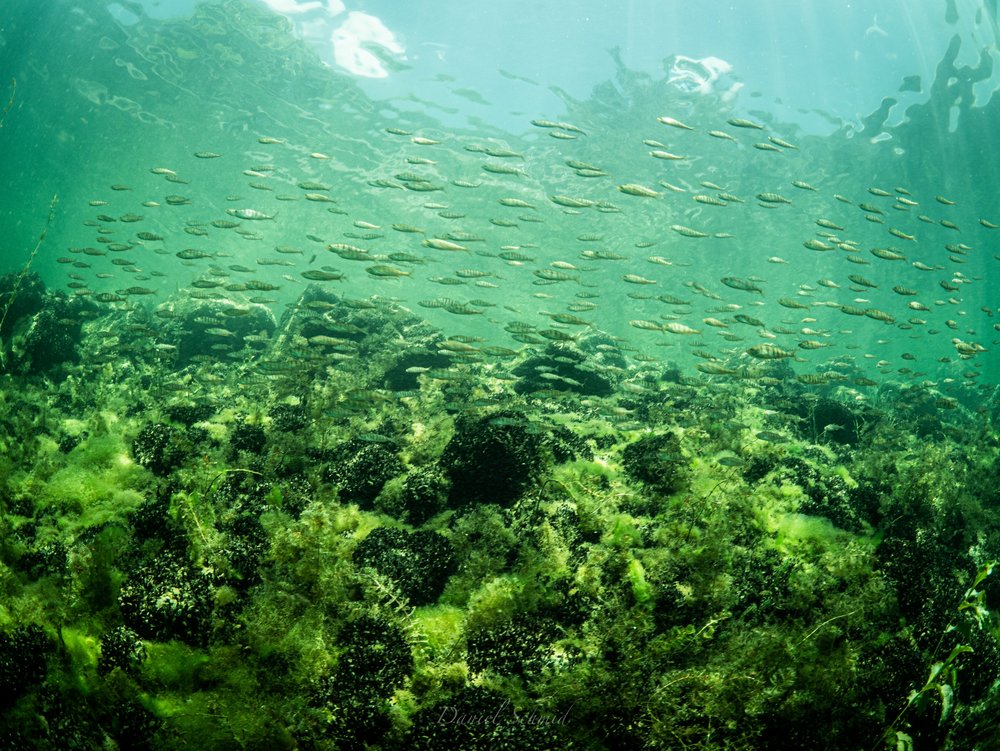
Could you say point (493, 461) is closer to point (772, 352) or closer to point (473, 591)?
point (473, 591)

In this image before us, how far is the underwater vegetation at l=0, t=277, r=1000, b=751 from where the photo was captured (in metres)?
3.47

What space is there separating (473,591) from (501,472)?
1984 mm

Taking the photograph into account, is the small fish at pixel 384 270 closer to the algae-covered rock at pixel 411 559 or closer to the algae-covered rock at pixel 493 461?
the algae-covered rock at pixel 493 461

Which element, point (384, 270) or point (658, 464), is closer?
point (658, 464)

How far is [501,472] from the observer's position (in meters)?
6.49

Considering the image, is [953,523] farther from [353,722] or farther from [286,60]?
[286,60]

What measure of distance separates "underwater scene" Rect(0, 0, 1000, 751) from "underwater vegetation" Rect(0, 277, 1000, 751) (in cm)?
3

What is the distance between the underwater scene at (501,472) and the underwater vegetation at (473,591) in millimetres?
34

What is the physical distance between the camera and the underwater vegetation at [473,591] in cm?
347

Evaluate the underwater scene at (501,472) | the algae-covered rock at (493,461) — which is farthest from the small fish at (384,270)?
the algae-covered rock at (493,461)

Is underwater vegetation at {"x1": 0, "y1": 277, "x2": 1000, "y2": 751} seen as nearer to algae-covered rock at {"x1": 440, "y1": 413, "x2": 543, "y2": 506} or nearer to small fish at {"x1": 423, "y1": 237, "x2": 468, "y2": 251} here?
algae-covered rock at {"x1": 440, "y1": 413, "x2": 543, "y2": 506}

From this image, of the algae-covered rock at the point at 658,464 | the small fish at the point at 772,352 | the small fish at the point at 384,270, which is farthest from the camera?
the small fish at the point at 384,270

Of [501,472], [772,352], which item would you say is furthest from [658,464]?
[772,352]

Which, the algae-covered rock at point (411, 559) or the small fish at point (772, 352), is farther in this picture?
the small fish at point (772, 352)
